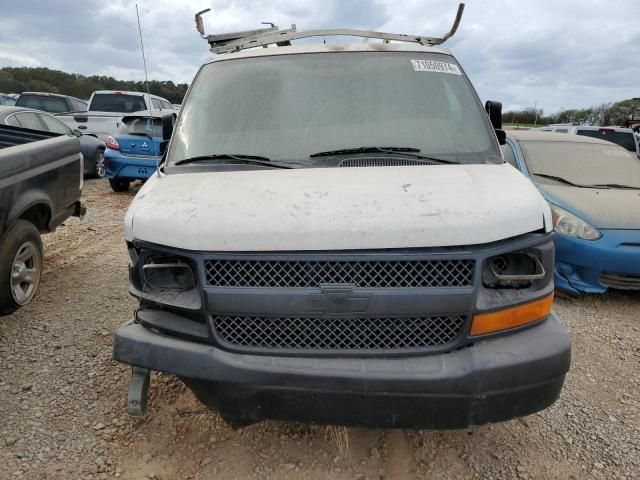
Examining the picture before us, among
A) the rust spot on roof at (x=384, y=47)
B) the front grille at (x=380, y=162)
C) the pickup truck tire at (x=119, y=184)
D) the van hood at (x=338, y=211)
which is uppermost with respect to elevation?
the rust spot on roof at (x=384, y=47)

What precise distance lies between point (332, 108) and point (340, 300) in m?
1.52

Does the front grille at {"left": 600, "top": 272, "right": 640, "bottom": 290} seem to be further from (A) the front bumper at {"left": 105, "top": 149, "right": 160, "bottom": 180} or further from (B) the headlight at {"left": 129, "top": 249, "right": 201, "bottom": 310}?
(A) the front bumper at {"left": 105, "top": 149, "right": 160, "bottom": 180}

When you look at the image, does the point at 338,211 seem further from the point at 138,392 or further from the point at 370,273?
the point at 138,392

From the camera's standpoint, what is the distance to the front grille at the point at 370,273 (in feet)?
6.70

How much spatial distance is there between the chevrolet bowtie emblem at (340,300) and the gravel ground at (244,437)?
0.99 metres

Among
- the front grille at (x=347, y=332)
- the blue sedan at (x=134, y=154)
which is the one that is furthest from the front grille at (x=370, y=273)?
the blue sedan at (x=134, y=154)

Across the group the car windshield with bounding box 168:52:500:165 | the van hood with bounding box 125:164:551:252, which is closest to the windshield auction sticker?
the car windshield with bounding box 168:52:500:165

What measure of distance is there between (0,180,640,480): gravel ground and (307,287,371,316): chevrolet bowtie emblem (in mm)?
992

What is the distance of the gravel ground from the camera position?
2490mm

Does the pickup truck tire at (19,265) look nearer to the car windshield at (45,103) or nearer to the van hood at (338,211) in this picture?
the van hood at (338,211)

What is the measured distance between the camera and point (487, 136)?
10.1 ft

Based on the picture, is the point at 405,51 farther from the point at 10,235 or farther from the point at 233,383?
the point at 10,235

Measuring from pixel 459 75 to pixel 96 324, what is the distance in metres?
3.52

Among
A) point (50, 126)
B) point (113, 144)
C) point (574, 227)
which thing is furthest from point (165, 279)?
point (113, 144)
